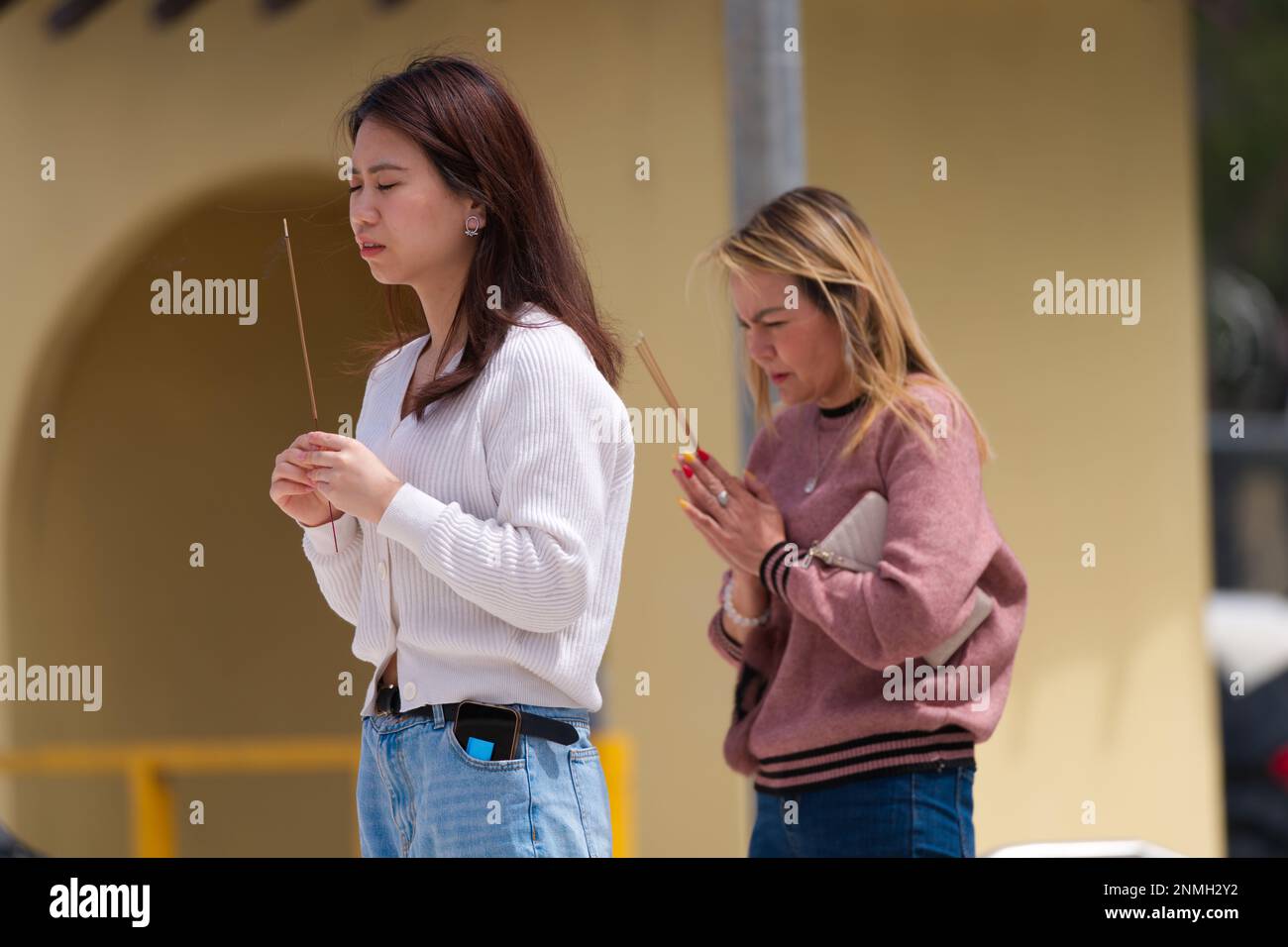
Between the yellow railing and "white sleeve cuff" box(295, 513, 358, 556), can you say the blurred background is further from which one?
"white sleeve cuff" box(295, 513, 358, 556)

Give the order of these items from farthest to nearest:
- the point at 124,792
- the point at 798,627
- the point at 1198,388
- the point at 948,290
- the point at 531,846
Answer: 1. the point at 124,792
2. the point at 1198,388
3. the point at 948,290
4. the point at 798,627
5. the point at 531,846

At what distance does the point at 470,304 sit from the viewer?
7.18 ft

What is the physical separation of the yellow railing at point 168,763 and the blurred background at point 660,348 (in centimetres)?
1

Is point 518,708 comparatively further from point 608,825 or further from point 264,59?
point 264,59

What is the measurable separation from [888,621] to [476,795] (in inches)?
26.0

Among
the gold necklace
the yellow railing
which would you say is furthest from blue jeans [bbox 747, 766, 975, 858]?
the yellow railing

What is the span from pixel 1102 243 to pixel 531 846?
3.55m

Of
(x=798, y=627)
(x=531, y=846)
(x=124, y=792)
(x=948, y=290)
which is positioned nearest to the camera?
(x=531, y=846)

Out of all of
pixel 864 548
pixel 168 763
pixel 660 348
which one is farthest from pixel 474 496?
pixel 168 763

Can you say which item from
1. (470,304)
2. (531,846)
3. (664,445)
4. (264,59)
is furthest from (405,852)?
(264,59)

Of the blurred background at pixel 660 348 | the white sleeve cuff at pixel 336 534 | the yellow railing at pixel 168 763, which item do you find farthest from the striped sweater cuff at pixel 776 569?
the yellow railing at pixel 168 763

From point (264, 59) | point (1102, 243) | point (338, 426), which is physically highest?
point (264, 59)

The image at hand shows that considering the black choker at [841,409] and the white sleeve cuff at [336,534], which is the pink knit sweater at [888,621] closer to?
the black choker at [841,409]
